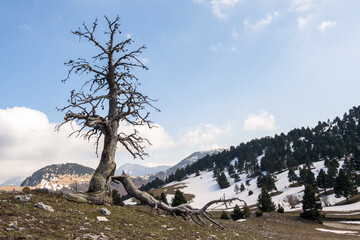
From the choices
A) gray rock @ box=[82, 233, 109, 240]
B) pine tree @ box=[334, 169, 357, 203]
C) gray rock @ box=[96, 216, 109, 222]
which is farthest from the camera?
pine tree @ box=[334, 169, 357, 203]

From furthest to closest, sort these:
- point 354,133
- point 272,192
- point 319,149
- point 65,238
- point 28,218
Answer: point 354,133 → point 319,149 → point 272,192 → point 28,218 → point 65,238

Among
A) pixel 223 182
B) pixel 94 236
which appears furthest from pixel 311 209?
pixel 223 182

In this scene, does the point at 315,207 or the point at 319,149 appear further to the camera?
the point at 319,149

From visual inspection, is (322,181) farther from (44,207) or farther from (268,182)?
(44,207)

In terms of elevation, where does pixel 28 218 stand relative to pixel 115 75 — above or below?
below

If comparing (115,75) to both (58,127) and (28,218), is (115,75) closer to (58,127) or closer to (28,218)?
(58,127)

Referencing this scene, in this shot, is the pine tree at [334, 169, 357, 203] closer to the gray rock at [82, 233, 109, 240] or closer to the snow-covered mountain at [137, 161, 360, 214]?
the snow-covered mountain at [137, 161, 360, 214]

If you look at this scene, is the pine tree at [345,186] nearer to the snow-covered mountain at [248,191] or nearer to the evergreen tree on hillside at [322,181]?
the snow-covered mountain at [248,191]

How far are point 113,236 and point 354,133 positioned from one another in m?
195

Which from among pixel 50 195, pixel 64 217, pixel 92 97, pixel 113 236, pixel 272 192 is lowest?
pixel 272 192

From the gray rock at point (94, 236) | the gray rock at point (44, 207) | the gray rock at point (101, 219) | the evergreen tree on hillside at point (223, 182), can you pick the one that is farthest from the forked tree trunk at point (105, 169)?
the evergreen tree on hillside at point (223, 182)

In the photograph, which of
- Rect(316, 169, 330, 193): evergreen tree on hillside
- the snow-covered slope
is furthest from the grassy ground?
Rect(316, 169, 330, 193): evergreen tree on hillside

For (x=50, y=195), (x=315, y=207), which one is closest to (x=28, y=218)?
(x=50, y=195)

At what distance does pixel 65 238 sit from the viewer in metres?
7.26
